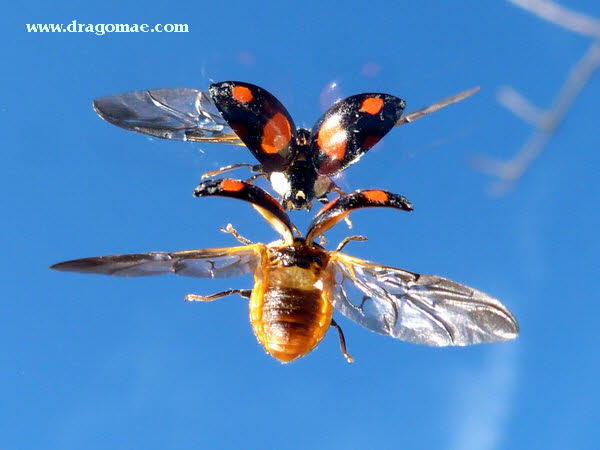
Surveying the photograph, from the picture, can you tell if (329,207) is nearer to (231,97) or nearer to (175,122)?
(231,97)

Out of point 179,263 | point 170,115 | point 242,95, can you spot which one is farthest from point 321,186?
point 179,263

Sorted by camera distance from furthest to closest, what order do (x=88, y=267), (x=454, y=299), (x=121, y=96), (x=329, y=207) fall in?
(x=121, y=96)
(x=454, y=299)
(x=329, y=207)
(x=88, y=267)

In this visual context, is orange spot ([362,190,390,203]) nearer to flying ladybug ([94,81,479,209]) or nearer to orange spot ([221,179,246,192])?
orange spot ([221,179,246,192])

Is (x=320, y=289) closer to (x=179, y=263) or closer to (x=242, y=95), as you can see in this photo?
(x=179, y=263)

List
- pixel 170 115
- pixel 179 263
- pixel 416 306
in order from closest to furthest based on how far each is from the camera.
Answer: pixel 179 263 → pixel 416 306 → pixel 170 115

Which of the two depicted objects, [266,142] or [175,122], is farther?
[175,122]

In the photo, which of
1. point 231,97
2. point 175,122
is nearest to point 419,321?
point 231,97
